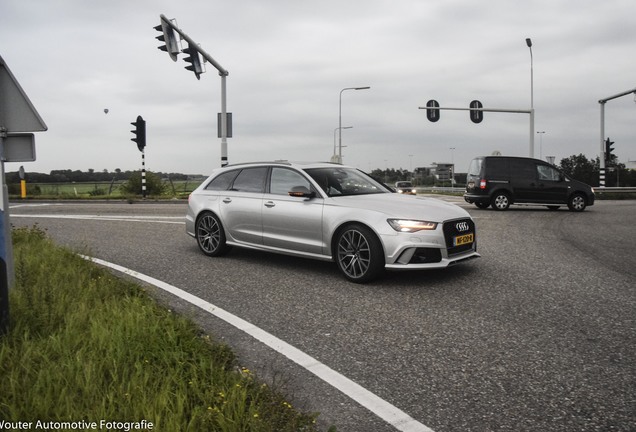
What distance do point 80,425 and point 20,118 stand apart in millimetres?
3087

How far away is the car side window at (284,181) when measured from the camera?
6999 mm

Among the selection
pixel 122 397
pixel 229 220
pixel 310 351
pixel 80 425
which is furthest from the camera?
pixel 229 220

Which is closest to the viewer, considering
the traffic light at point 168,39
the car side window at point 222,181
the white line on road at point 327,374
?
the white line on road at point 327,374

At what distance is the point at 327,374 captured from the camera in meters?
3.45

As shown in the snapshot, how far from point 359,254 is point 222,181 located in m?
2.94

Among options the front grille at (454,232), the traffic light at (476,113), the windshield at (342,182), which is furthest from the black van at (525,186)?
the traffic light at (476,113)

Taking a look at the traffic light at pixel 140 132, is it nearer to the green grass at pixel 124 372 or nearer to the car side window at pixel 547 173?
the car side window at pixel 547 173

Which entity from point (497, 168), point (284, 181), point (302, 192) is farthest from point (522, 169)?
point (302, 192)

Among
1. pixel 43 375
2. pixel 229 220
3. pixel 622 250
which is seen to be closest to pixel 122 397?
pixel 43 375

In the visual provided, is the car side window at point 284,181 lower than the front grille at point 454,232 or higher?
higher

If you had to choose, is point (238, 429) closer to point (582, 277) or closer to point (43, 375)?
point (43, 375)

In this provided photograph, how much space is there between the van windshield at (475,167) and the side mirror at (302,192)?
42.3ft

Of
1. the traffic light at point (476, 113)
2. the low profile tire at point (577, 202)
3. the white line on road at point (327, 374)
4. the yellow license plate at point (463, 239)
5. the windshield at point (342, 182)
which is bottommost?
the white line on road at point (327, 374)

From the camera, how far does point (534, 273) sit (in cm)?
675
